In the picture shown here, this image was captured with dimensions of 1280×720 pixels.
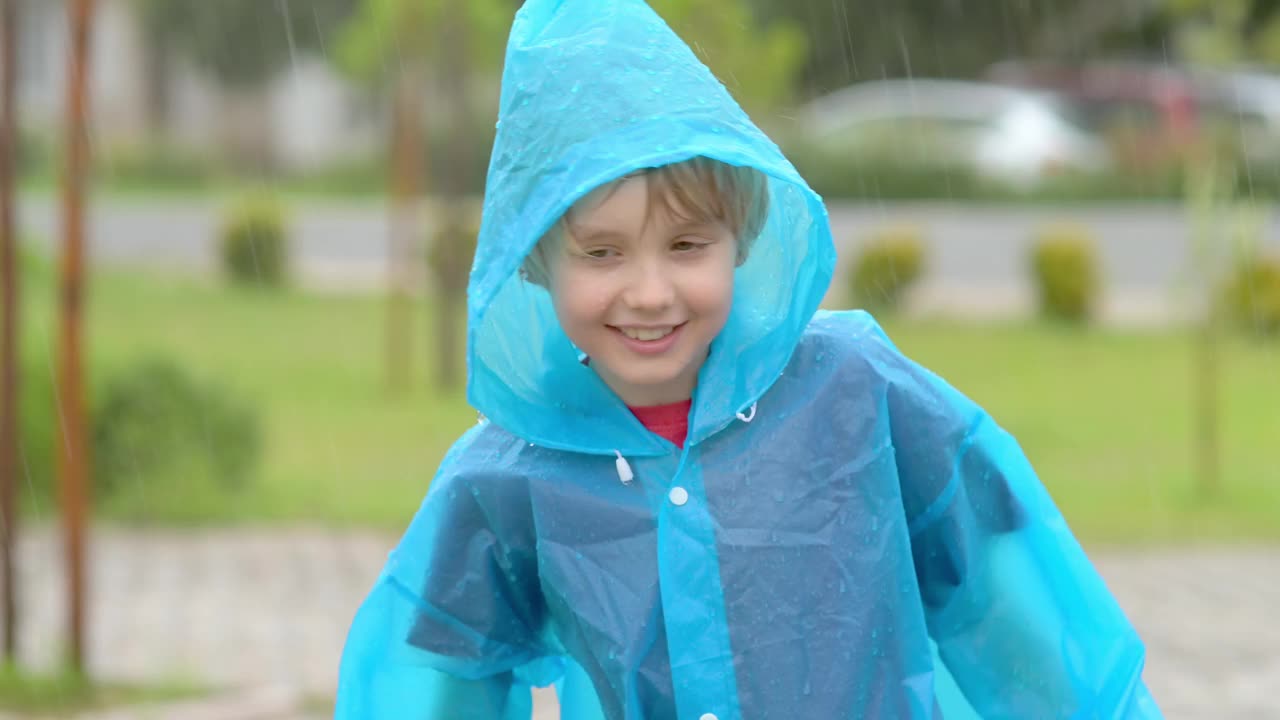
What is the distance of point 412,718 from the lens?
2479 mm

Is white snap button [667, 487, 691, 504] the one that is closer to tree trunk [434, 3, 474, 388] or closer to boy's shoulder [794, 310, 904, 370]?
boy's shoulder [794, 310, 904, 370]

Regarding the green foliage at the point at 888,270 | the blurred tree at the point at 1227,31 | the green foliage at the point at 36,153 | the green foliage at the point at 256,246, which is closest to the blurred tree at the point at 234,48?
the green foliage at the point at 36,153

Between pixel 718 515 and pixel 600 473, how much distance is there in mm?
165

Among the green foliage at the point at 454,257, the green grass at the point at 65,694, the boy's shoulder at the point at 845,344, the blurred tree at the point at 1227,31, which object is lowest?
the green grass at the point at 65,694

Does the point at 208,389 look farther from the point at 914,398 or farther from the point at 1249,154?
the point at 1249,154

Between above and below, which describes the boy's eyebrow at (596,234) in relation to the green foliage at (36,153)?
above

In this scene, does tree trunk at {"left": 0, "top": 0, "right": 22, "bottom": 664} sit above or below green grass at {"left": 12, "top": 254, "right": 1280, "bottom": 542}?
above

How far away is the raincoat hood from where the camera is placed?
2236 mm

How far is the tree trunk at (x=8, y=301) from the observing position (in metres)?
5.27

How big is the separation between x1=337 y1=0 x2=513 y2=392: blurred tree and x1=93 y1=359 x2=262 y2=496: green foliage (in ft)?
10.9

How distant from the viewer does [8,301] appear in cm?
523

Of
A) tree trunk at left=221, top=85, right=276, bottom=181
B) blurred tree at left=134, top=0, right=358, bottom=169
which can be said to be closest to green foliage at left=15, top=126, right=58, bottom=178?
blurred tree at left=134, top=0, right=358, bottom=169

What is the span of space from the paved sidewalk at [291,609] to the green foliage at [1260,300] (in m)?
6.63

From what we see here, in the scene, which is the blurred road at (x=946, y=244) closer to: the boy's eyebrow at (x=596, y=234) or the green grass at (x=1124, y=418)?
the green grass at (x=1124, y=418)
